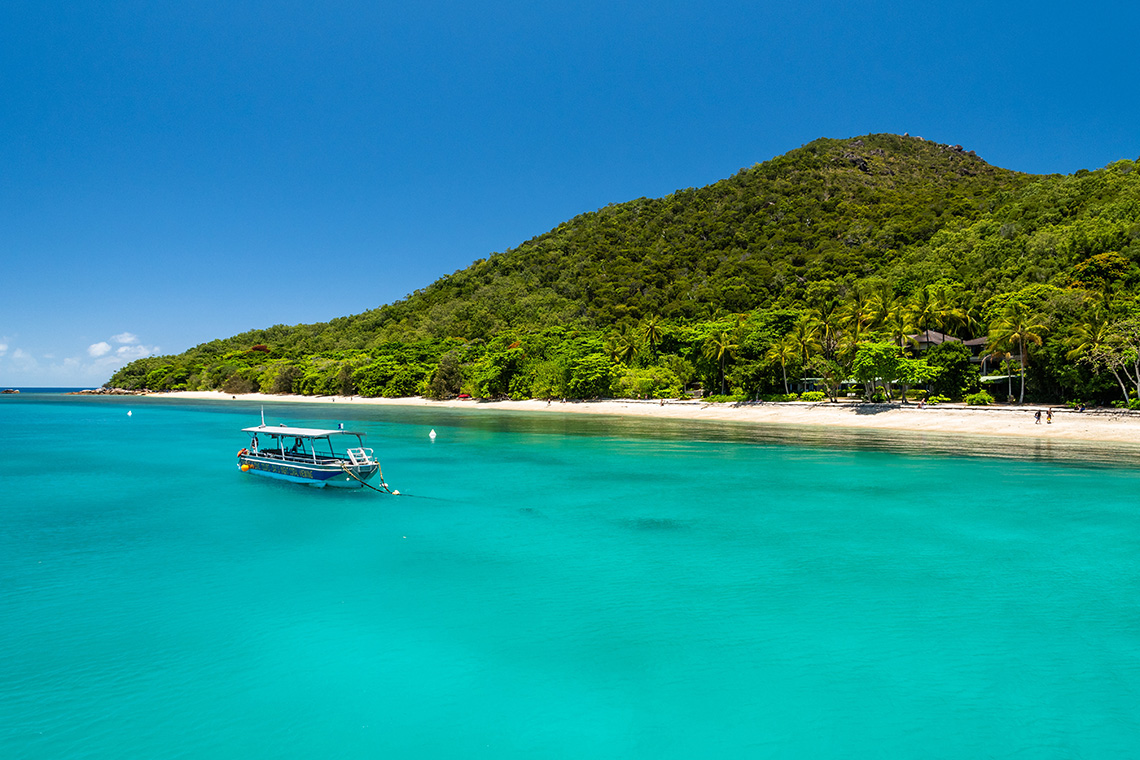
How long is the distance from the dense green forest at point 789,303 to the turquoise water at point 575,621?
32.8 meters

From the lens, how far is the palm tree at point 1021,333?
2039 inches

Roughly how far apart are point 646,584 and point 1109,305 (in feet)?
197

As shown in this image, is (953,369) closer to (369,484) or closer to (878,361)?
(878,361)

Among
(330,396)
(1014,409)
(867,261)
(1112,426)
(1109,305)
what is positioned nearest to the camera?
(1112,426)

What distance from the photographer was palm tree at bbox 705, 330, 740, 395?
7200 cm

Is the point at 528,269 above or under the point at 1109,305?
above

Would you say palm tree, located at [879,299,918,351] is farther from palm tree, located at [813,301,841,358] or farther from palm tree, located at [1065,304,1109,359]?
palm tree, located at [1065,304,1109,359]

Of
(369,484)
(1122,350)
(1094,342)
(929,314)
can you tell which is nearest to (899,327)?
(929,314)

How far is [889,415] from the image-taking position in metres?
55.3

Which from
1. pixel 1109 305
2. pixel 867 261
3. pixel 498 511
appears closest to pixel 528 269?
pixel 867 261

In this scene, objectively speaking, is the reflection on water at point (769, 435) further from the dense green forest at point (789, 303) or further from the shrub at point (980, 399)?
the shrub at point (980, 399)

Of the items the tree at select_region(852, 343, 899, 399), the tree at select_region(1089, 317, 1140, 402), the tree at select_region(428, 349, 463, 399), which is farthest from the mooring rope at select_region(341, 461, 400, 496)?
the tree at select_region(428, 349, 463, 399)

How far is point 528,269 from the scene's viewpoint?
15550cm

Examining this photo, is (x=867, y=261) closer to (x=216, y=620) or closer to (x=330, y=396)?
(x=330, y=396)
